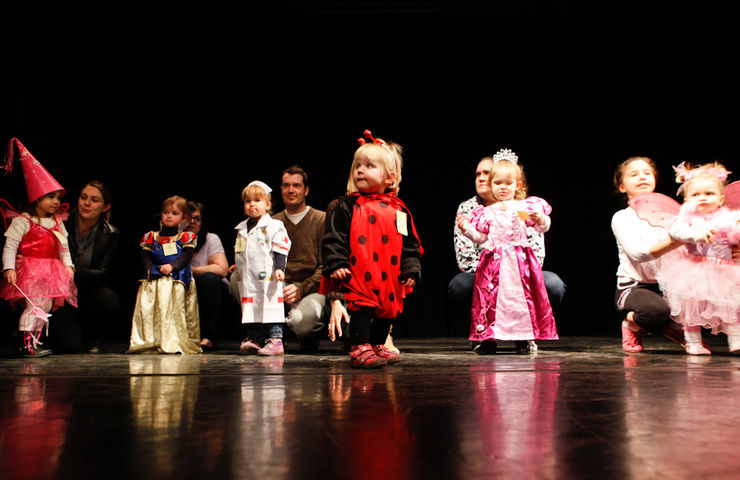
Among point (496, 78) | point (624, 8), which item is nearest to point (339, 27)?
point (496, 78)

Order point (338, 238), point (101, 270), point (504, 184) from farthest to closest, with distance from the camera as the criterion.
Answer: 1. point (101, 270)
2. point (504, 184)
3. point (338, 238)

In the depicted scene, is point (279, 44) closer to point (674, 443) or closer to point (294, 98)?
point (294, 98)

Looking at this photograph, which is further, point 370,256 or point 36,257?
point 36,257

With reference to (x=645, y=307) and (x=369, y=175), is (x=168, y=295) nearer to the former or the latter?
(x=369, y=175)

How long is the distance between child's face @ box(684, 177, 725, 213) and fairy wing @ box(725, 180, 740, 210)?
10 centimetres

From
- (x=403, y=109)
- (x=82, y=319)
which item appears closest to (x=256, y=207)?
(x=82, y=319)

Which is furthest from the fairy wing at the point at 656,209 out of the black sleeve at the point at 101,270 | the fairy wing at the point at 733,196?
the black sleeve at the point at 101,270

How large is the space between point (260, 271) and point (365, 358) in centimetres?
137

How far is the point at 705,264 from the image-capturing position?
278 centimetres

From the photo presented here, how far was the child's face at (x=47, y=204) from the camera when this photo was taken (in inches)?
143

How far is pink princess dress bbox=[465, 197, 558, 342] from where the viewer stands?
3.18 metres

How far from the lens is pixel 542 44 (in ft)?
16.4

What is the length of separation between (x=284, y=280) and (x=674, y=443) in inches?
115

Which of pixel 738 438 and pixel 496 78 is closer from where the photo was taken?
pixel 738 438
